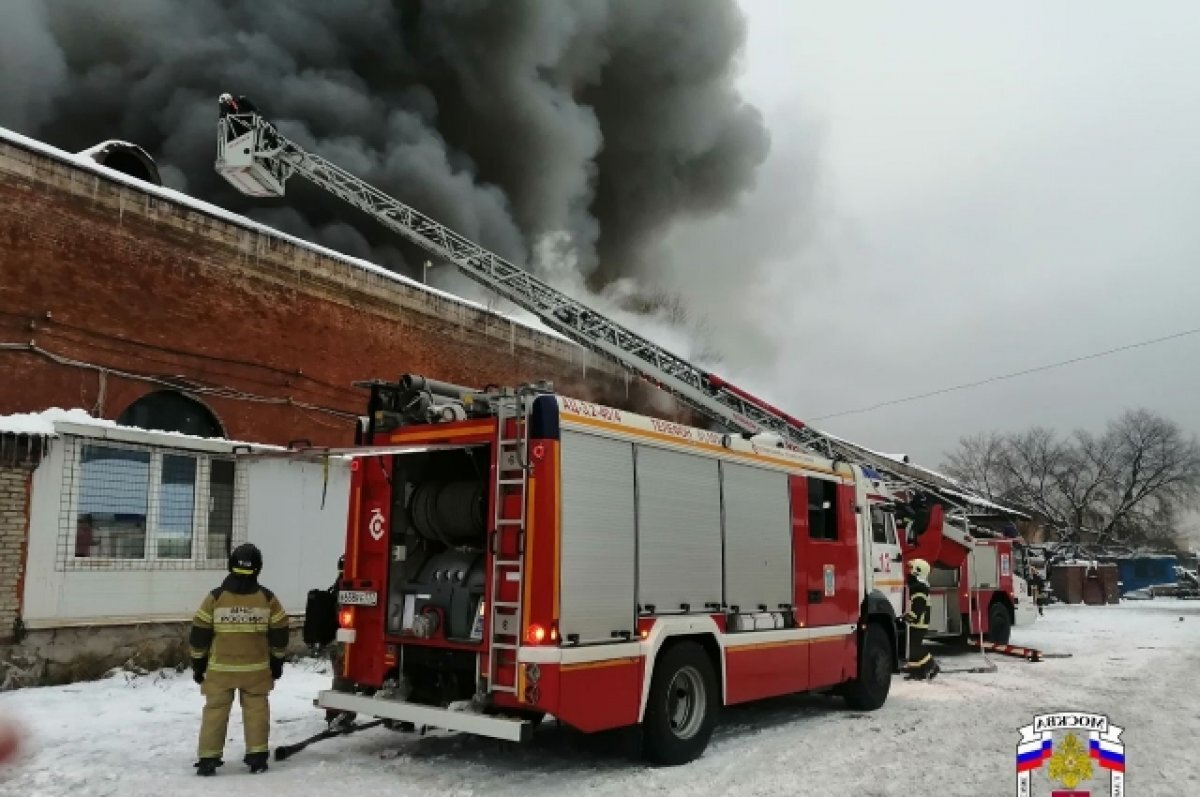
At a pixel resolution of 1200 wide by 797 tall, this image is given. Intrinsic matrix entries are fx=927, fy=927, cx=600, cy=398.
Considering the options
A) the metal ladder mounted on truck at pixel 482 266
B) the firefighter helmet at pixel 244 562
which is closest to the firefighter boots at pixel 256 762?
the firefighter helmet at pixel 244 562

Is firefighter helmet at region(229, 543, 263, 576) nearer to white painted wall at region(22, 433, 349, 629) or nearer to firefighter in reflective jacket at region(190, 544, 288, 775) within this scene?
firefighter in reflective jacket at region(190, 544, 288, 775)

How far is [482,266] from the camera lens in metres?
15.2

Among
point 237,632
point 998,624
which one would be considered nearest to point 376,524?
point 237,632

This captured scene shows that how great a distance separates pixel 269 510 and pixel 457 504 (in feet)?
17.7

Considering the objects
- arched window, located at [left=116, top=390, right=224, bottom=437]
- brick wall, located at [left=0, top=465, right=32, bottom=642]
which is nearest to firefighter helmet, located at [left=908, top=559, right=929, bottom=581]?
arched window, located at [left=116, top=390, right=224, bottom=437]

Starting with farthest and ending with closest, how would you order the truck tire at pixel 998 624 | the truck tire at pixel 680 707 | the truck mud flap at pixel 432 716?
the truck tire at pixel 998 624 → the truck tire at pixel 680 707 → the truck mud flap at pixel 432 716

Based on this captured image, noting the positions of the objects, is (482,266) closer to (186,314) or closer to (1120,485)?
(186,314)

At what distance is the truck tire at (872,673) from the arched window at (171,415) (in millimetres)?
8730

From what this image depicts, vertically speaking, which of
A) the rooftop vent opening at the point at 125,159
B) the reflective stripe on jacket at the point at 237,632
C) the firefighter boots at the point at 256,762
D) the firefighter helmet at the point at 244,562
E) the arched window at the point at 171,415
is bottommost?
the firefighter boots at the point at 256,762

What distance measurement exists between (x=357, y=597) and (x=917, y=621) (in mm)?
6667

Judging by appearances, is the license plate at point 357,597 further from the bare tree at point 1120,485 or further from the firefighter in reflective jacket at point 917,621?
the bare tree at point 1120,485

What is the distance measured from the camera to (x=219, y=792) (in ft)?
18.1

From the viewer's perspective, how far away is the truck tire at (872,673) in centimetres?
898

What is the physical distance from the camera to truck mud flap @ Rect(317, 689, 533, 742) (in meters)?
5.52
